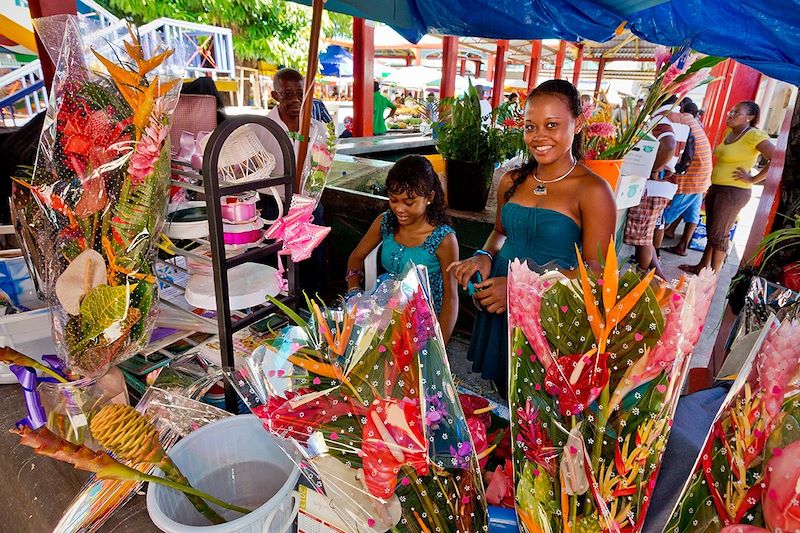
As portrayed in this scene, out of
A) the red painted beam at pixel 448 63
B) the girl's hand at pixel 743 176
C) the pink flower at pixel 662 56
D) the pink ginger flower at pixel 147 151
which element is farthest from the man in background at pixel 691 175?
the red painted beam at pixel 448 63

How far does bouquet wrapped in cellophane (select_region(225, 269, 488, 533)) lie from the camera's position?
0.64 meters

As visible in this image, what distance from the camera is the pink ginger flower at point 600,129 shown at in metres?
2.54

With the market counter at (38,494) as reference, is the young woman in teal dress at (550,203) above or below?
above

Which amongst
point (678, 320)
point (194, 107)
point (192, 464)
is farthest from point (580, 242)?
point (194, 107)

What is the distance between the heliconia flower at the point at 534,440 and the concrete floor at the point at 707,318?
290mm

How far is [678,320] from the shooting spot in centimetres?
58

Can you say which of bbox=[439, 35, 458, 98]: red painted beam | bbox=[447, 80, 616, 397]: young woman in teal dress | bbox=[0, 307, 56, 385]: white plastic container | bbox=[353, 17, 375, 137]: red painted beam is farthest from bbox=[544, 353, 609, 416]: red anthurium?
bbox=[439, 35, 458, 98]: red painted beam

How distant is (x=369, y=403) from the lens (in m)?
0.65

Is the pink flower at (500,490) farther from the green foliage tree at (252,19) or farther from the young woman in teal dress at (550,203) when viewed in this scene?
the green foliage tree at (252,19)

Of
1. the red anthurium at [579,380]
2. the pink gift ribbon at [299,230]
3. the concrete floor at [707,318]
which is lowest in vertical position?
the concrete floor at [707,318]

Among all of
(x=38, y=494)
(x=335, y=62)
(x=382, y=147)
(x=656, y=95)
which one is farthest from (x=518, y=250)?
(x=335, y=62)

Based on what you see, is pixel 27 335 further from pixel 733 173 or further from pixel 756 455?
pixel 733 173

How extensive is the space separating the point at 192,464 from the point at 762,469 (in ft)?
2.90

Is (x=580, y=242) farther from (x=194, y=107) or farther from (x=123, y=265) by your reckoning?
(x=194, y=107)
